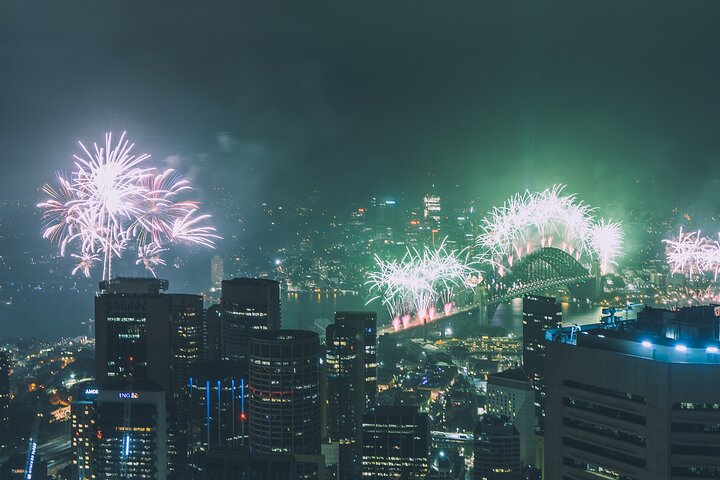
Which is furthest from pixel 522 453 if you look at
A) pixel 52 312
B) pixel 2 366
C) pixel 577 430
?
pixel 52 312

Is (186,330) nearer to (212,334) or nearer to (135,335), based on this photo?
(212,334)

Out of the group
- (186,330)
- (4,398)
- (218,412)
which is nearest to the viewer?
(218,412)

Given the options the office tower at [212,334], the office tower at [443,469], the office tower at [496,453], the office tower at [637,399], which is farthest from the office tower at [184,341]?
the office tower at [637,399]

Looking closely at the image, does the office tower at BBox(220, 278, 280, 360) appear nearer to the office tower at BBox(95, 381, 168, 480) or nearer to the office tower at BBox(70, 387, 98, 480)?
the office tower at BBox(70, 387, 98, 480)

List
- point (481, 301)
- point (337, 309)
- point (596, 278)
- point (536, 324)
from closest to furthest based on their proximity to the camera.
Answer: point (536, 324) → point (337, 309) → point (481, 301) → point (596, 278)

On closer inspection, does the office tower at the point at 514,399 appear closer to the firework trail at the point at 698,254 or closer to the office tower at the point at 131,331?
the firework trail at the point at 698,254

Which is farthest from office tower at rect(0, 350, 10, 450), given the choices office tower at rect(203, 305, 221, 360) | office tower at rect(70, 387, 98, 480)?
office tower at rect(203, 305, 221, 360)

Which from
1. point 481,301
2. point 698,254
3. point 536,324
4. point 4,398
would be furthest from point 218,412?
point 481,301
